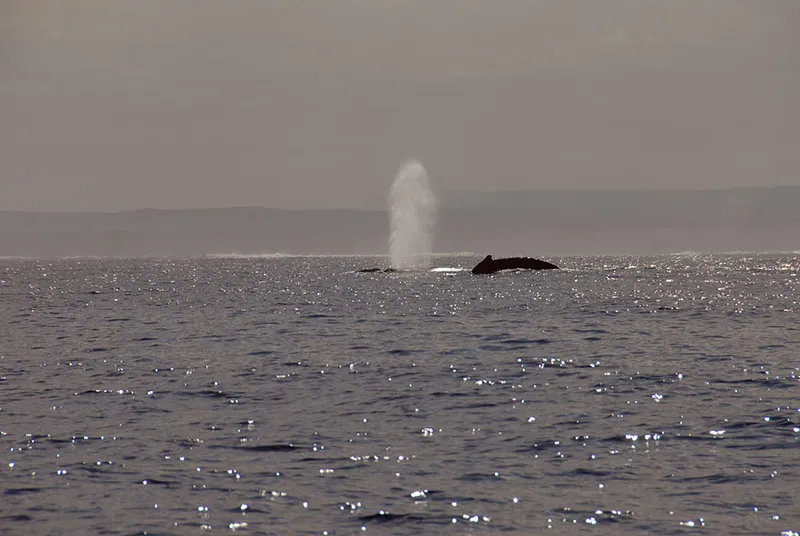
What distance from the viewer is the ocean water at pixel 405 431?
17.9 m

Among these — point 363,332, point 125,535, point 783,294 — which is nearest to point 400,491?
point 125,535

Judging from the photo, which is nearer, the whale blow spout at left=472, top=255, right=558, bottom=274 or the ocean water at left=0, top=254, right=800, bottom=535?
the ocean water at left=0, top=254, right=800, bottom=535

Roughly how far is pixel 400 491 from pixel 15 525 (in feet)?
23.6

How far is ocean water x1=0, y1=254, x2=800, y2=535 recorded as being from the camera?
58.6 ft

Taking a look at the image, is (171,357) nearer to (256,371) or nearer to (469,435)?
(256,371)

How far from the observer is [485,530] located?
659 inches

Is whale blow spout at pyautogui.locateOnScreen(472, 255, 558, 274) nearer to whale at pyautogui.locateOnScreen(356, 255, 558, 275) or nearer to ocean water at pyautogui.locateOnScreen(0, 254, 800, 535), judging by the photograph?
whale at pyautogui.locateOnScreen(356, 255, 558, 275)

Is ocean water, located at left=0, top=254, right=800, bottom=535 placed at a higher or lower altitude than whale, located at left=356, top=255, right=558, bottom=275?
lower

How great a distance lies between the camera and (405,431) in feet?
83.0

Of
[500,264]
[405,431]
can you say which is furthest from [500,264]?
[405,431]

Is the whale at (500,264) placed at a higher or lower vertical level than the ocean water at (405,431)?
higher

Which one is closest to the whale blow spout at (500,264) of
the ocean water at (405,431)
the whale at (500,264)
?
the whale at (500,264)

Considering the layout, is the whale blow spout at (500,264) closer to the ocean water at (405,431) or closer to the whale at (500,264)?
the whale at (500,264)

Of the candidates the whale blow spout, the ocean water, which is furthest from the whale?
the ocean water
